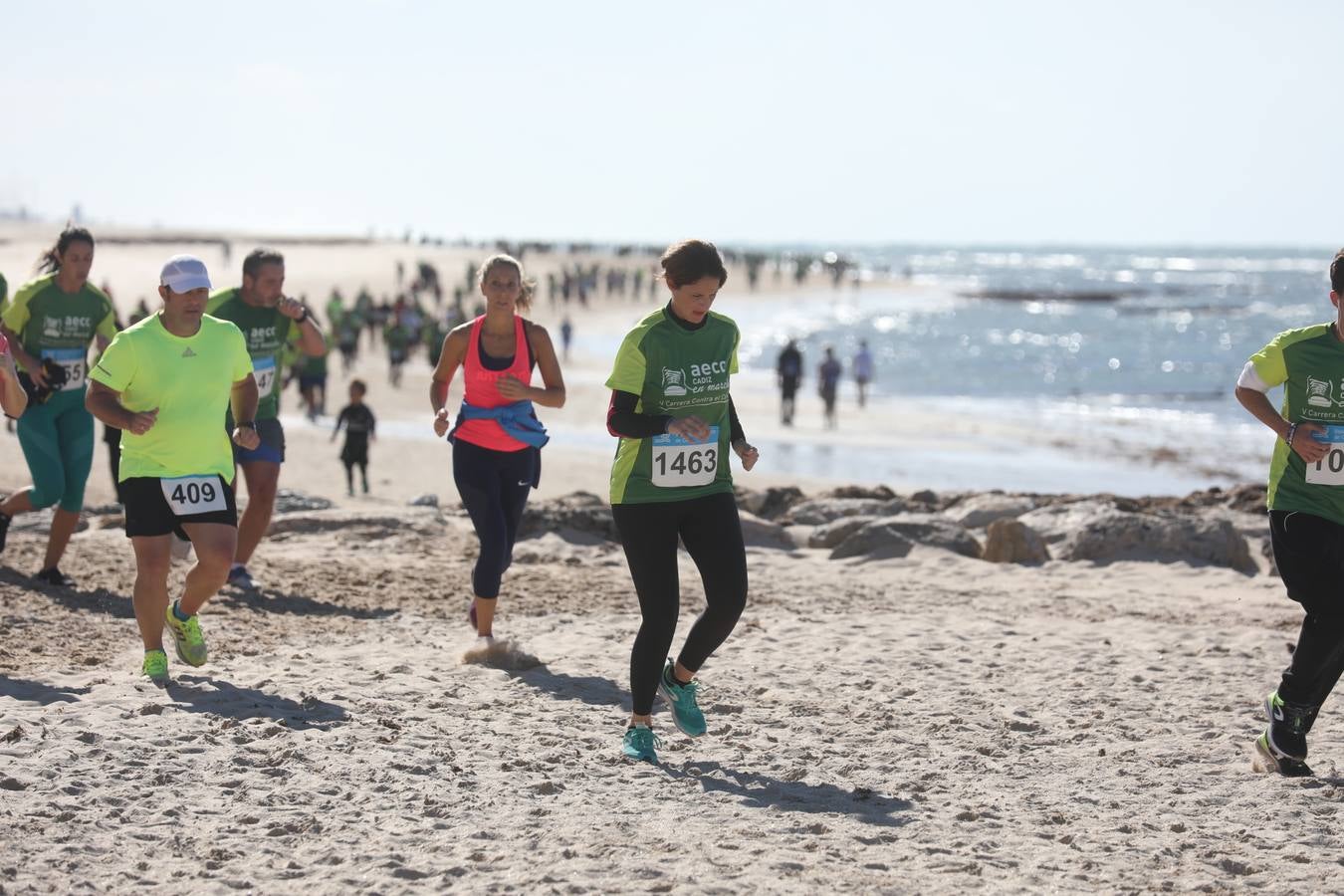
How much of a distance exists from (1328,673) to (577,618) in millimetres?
3916

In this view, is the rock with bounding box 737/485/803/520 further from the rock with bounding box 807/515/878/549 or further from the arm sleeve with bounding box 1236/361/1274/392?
the arm sleeve with bounding box 1236/361/1274/392

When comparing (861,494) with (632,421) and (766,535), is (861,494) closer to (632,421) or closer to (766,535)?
(766,535)

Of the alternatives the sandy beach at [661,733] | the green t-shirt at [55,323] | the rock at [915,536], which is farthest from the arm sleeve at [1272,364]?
the green t-shirt at [55,323]

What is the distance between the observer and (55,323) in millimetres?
7836

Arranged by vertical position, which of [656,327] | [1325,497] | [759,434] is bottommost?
[759,434]

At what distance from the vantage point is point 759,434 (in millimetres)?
23438

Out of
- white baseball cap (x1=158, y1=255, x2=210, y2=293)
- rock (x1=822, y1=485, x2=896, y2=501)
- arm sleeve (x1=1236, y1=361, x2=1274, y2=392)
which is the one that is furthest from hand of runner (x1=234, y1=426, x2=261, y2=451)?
rock (x1=822, y1=485, x2=896, y2=501)

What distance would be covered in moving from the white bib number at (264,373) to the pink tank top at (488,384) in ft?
5.16

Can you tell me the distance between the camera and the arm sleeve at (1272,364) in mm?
5133

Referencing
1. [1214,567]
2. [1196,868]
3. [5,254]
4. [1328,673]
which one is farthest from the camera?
→ [5,254]

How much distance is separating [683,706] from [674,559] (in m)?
0.57

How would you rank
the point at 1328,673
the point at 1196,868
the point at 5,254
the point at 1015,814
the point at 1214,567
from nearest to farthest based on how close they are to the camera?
the point at 1196,868 < the point at 1015,814 < the point at 1328,673 < the point at 1214,567 < the point at 5,254

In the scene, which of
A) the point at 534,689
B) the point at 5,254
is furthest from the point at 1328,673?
the point at 5,254

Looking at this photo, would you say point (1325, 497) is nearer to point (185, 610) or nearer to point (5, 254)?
point (185, 610)
